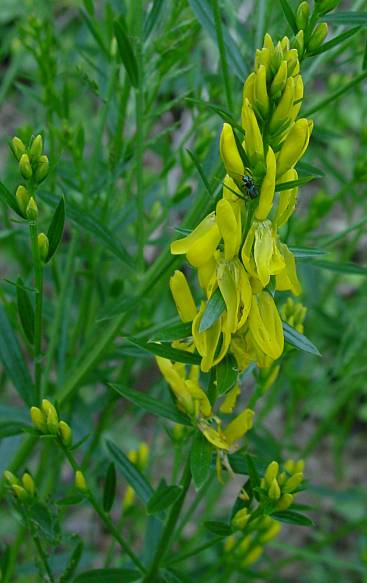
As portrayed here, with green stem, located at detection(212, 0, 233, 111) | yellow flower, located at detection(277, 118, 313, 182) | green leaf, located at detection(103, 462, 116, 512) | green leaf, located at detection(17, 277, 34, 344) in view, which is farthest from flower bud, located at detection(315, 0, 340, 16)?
green leaf, located at detection(103, 462, 116, 512)

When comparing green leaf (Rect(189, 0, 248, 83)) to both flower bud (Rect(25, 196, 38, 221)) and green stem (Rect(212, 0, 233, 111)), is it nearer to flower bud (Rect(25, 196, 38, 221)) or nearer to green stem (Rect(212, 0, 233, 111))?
green stem (Rect(212, 0, 233, 111))

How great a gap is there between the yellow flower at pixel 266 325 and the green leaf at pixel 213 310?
0.04 metres

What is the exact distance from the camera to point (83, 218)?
1.46 metres

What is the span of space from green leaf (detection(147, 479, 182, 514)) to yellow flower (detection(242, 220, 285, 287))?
16.6 inches

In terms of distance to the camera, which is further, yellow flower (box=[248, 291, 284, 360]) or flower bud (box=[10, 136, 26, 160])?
flower bud (box=[10, 136, 26, 160])

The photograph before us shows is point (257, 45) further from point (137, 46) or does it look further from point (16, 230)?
point (16, 230)

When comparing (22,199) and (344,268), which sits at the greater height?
(22,199)

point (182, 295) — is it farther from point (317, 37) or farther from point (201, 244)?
point (317, 37)

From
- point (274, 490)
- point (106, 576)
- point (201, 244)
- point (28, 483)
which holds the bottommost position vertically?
point (106, 576)

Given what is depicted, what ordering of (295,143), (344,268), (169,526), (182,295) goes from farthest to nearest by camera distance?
(344,268), (169,526), (182,295), (295,143)

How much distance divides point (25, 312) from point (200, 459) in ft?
1.18

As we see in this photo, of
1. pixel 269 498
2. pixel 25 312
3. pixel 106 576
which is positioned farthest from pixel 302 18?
pixel 106 576

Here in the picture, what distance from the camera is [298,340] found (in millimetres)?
1155

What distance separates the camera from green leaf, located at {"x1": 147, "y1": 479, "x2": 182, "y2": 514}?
1.27 metres
